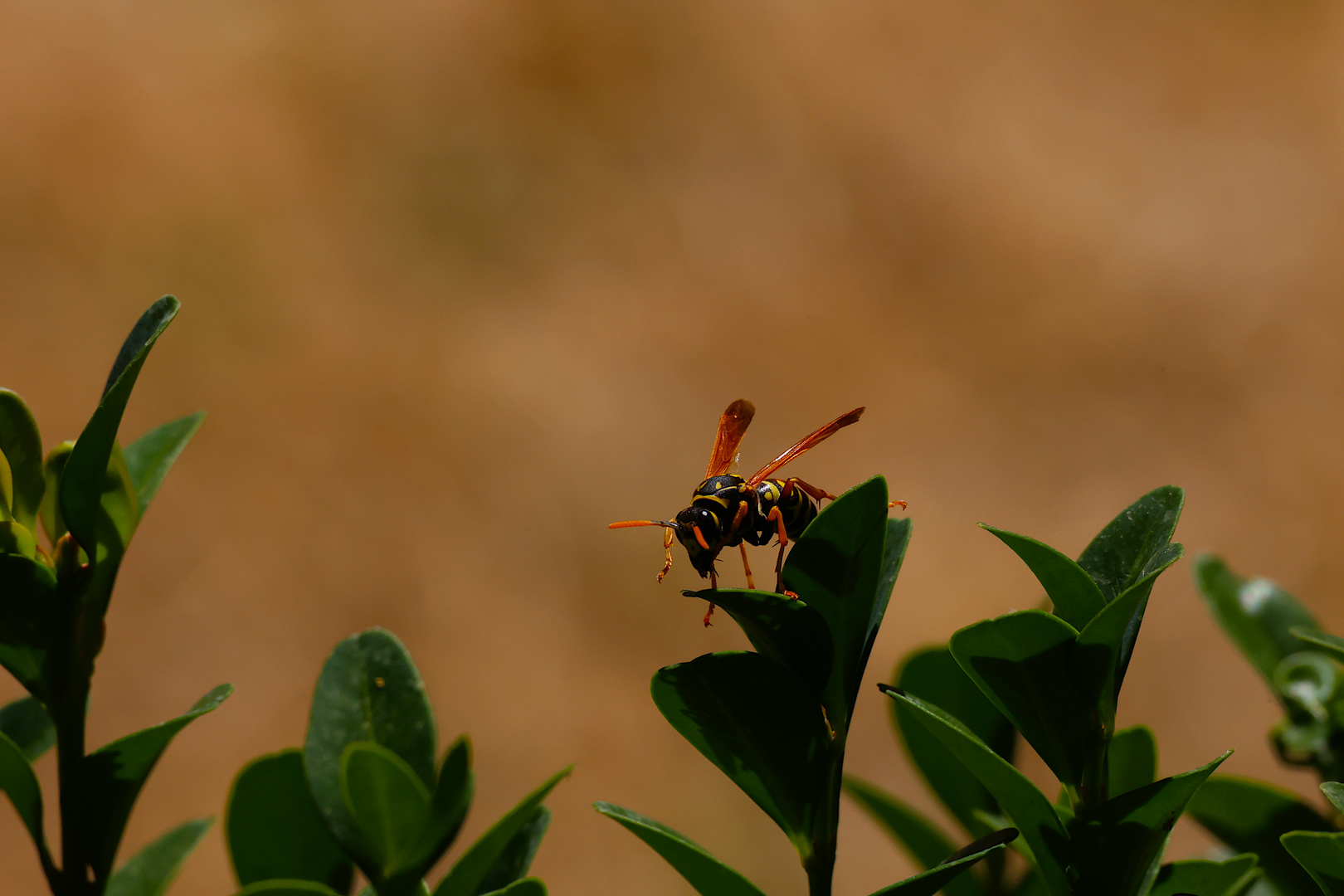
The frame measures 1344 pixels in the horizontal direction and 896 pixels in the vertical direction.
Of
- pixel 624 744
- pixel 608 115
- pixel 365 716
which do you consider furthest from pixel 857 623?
pixel 608 115

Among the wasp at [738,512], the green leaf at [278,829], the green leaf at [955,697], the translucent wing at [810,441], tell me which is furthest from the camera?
the translucent wing at [810,441]

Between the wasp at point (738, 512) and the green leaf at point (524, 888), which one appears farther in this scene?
the wasp at point (738, 512)

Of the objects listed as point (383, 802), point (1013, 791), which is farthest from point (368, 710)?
point (1013, 791)

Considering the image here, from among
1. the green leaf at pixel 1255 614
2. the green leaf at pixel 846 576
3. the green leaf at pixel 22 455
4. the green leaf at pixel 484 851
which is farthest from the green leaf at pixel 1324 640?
the green leaf at pixel 22 455

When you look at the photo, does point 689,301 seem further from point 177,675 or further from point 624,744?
point 177,675


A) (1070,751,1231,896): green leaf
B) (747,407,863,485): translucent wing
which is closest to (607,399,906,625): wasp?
(747,407,863,485): translucent wing

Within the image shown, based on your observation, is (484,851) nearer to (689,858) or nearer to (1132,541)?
(689,858)

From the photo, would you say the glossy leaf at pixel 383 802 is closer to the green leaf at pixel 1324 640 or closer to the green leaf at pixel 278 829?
the green leaf at pixel 278 829
